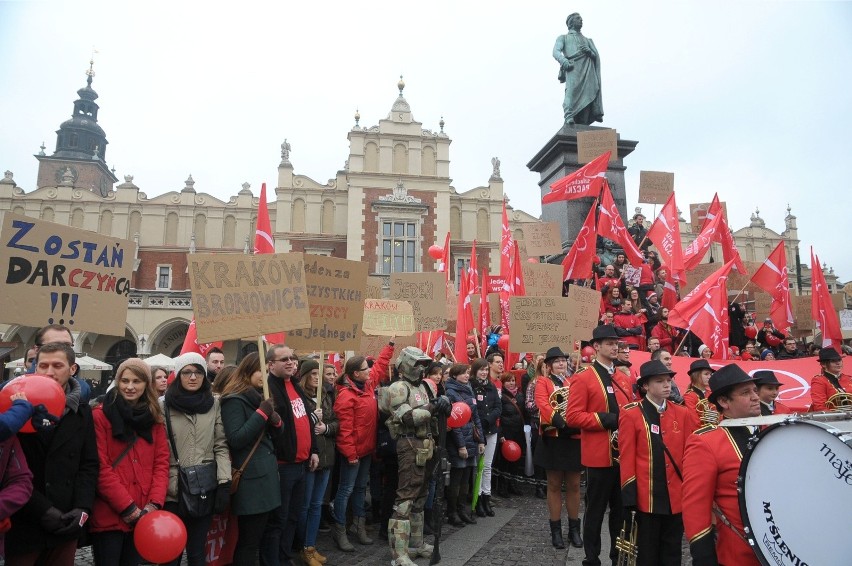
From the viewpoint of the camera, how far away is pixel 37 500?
2811 millimetres

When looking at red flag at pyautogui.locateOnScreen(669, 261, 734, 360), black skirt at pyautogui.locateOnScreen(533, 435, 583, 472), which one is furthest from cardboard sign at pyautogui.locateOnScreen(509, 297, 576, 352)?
red flag at pyautogui.locateOnScreen(669, 261, 734, 360)

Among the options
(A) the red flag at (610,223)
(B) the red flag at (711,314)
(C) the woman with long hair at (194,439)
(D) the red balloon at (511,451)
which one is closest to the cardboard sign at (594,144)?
(A) the red flag at (610,223)

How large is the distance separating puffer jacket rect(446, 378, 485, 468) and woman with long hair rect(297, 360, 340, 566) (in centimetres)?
132

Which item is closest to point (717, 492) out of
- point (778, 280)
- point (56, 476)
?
point (56, 476)

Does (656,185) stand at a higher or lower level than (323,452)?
higher

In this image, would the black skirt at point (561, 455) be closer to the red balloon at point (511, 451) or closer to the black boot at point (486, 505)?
the black boot at point (486, 505)

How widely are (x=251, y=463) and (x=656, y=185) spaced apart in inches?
423

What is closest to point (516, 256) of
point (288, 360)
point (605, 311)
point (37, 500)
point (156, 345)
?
point (605, 311)

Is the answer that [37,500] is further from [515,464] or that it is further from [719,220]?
[719,220]

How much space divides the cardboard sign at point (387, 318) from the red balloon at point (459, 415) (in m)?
2.09

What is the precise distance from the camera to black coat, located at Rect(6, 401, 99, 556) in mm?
2836

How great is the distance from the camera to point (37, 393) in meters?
2.69

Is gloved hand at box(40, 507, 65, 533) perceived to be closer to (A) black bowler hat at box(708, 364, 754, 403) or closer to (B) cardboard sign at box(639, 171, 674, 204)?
(A) black bowler hat at box(708, 364, 754, 403)

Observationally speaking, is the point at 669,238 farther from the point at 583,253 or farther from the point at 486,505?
the point at 486,505
